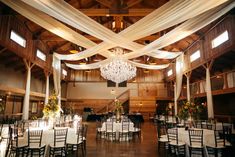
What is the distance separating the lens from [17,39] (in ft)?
29.5

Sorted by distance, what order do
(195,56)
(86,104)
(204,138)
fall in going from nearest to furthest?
(204,138), (195,56), (86,104)

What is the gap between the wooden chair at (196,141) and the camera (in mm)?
4744

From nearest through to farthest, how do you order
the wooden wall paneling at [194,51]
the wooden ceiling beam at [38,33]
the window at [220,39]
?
the window at [220,39] < the wooden wall paneling at [194,51] < the wooden ceiling beam at [38,33]

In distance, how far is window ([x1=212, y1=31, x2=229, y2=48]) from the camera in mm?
8039

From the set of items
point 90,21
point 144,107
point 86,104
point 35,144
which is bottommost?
point 35,144

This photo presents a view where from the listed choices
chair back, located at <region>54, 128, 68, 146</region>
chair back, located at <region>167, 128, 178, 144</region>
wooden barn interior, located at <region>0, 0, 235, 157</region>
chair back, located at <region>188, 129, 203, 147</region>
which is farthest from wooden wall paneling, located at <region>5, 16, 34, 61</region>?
chair back, located at <region>188, 129, 203, 147</region>

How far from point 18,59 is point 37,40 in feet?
5.80

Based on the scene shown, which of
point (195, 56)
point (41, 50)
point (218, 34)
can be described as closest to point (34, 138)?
point (41, 50)

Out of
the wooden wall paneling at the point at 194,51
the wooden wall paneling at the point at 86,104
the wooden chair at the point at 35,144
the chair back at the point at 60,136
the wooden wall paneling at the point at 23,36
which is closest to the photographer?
the wooden chair at the point at 35,144

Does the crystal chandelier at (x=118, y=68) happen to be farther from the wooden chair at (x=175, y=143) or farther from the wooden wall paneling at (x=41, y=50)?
the wooden wall paneling at (x=41, y=50)

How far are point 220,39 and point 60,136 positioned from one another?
8.19m

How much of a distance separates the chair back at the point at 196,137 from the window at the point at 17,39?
8543 mm

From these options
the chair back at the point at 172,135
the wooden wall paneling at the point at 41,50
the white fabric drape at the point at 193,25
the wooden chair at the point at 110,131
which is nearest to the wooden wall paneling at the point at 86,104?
the wooden wall paneling at the point at 41,50

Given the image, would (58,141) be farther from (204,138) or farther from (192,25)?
(192,25)
